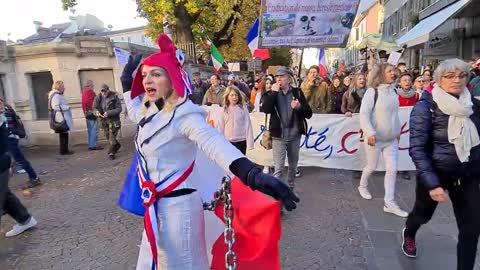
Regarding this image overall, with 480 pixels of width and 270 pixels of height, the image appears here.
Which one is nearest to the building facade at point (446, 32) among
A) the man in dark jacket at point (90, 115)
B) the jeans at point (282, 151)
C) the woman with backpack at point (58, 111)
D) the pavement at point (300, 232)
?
the pavement at point (300, 232)

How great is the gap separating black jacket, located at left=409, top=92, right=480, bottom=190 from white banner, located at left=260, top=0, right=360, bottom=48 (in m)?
3.82

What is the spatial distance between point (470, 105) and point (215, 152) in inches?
81.5

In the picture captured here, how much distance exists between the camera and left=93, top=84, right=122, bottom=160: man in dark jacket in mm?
8977

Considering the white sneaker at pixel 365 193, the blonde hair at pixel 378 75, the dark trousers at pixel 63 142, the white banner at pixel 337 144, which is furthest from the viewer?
the dark trousers at pixel 63 142

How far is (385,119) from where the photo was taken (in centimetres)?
501

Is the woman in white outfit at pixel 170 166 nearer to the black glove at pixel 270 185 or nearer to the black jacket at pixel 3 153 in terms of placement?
the black glove at pixel 270 185

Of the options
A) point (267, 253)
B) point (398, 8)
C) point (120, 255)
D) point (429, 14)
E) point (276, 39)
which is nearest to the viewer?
point (267, 253)

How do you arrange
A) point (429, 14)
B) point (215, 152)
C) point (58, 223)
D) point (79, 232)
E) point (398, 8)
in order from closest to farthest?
point (215, 152) < point (79, 232) < point (58, 223) < point (429, 14) < point (398, 8)

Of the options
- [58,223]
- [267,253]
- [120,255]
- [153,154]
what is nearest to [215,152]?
[153,154]

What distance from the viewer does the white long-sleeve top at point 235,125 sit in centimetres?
592

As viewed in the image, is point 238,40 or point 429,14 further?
point 238,40

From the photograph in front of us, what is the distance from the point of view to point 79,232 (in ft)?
15.3

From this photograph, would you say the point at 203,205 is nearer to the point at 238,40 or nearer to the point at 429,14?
the point at 429,14

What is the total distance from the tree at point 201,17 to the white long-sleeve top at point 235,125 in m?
10.4
